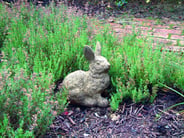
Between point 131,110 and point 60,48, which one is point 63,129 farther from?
point 60,48

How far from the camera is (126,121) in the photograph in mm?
Answer: 2504

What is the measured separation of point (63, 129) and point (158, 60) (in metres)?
1.43

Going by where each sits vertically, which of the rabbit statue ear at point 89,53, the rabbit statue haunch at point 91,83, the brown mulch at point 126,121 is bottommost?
the brown mulch at point 126,121

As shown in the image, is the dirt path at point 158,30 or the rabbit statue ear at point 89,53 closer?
the rabbit statue ear at point 89,53

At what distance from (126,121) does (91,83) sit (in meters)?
0.56

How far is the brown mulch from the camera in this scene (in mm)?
2326

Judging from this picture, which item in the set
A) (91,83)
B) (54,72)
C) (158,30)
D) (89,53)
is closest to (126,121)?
(91,83)

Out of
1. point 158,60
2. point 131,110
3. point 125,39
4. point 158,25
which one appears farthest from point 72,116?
point 158,25

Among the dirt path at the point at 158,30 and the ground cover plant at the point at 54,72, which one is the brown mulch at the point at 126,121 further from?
the dirt path at the point at 158,30

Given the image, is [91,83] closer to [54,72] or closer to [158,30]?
[54,72]

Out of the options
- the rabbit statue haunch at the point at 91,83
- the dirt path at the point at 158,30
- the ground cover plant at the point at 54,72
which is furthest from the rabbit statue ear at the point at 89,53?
the dirt path at the point at 158,30

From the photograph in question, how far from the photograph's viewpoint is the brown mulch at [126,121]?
7.63 feet

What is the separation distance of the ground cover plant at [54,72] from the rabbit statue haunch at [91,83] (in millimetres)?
136

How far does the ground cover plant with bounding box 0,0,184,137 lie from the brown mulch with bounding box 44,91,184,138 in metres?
0.12
